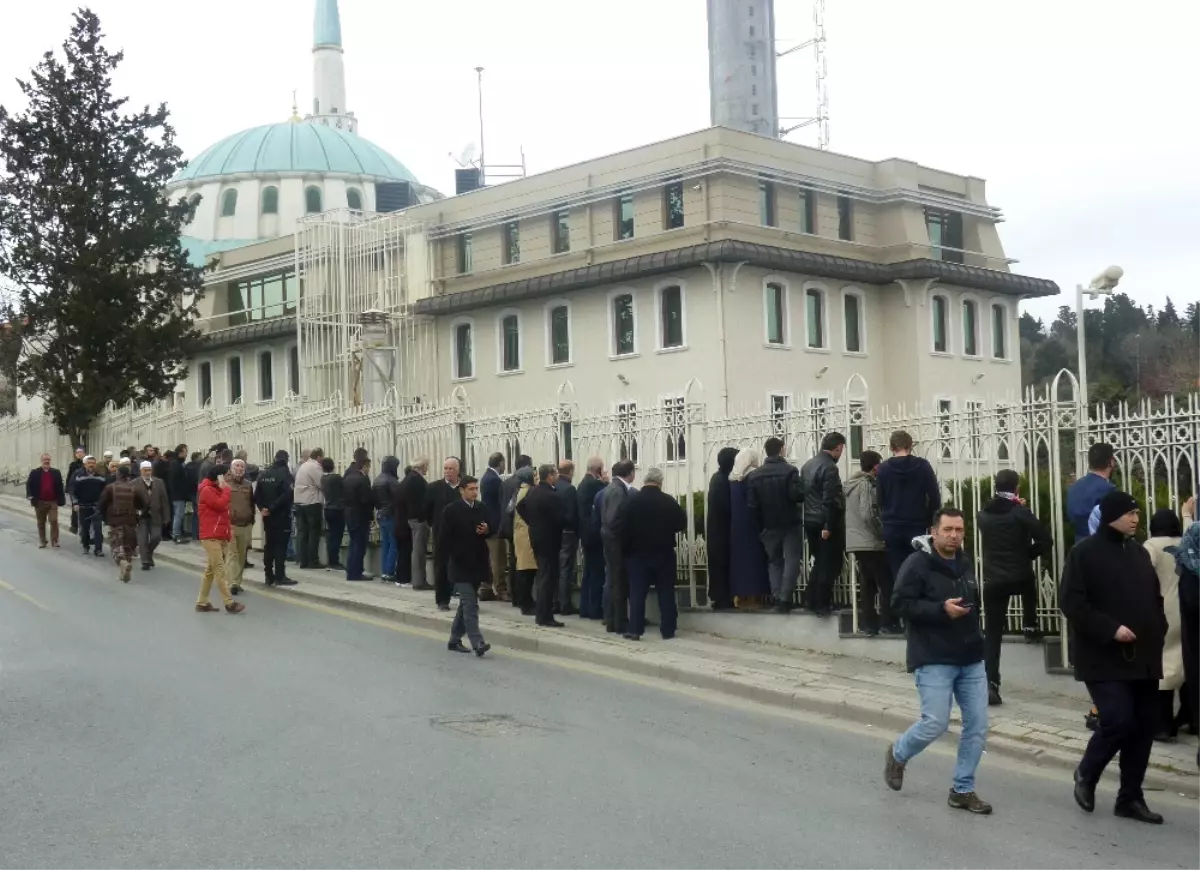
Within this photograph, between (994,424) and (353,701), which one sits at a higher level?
(994,424)

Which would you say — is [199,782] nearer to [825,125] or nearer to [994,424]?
[994,424]

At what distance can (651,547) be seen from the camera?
48.0 feet

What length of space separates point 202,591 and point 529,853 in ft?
37.5

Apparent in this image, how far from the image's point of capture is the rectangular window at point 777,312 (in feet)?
141

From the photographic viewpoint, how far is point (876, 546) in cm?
1314

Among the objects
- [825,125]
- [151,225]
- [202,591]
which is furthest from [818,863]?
[825,125]

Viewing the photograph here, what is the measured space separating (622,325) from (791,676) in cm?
3256

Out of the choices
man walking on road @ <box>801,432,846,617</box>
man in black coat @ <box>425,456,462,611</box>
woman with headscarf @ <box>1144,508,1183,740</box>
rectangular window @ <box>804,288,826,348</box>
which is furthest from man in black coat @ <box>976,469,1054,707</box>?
rectangular window @ <box>804,288,826,348</box>

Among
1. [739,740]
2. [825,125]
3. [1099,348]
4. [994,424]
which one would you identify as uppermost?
[825,125]

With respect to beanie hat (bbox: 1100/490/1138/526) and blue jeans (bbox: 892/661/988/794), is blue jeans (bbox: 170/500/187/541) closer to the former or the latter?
blue jeans (bbox: 892/661/988/794)

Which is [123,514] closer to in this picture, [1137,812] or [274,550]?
[274,550]

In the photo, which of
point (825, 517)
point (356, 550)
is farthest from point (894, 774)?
point (356, 550)

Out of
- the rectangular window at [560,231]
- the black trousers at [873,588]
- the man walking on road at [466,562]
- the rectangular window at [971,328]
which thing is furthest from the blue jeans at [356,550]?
the rectangular window at [971,328]

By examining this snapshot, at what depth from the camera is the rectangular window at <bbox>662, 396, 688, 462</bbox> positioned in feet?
51.1
